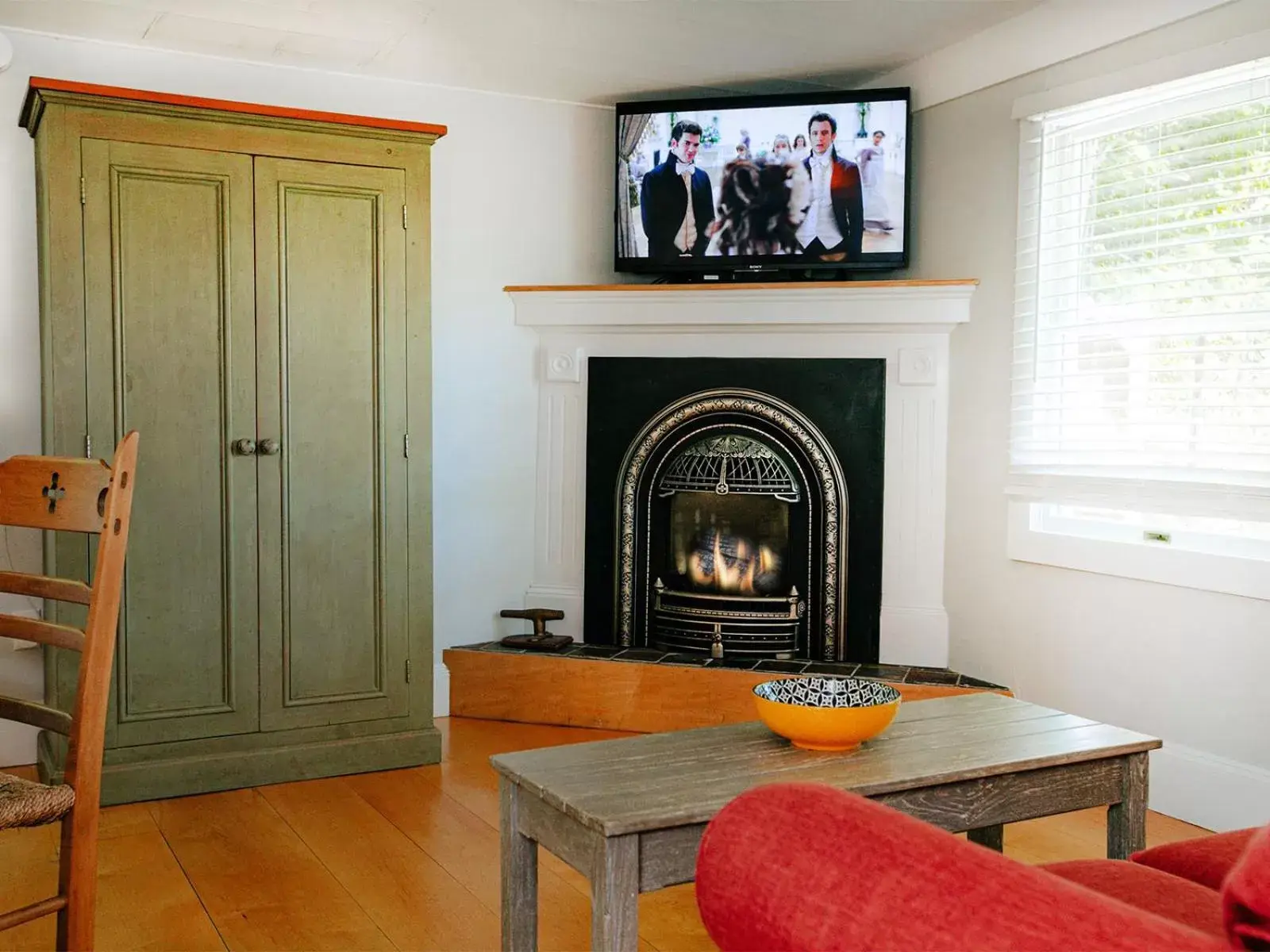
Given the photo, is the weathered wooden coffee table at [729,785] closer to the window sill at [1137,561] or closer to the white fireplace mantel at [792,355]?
the window sill at [1137,561]

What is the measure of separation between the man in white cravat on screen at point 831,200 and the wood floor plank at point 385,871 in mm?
2323

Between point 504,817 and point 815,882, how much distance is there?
1.03 metres

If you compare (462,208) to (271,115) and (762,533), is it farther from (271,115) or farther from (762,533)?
(762,533)

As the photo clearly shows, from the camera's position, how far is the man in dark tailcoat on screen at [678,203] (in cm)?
423

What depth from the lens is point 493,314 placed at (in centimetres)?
435

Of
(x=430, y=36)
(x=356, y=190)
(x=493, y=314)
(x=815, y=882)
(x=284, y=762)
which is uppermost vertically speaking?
(x=430, y=36)

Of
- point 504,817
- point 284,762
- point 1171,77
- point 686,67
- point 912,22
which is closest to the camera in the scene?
point 504,817

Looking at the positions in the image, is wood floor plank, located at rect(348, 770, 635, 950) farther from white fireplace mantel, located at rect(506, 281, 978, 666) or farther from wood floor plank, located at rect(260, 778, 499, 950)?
white fireplace mantel, located at rect(506, 281, 978, 666)

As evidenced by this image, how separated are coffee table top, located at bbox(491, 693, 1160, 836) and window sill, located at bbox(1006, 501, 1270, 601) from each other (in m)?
1.08

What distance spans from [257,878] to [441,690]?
1.60m

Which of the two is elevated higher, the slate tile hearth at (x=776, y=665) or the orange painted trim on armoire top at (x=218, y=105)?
the orange painted trim on armoire top at (x=218, y=105)

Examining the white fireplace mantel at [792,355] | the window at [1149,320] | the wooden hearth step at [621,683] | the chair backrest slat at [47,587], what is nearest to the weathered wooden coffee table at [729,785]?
the chair backrest slat at [47,587]

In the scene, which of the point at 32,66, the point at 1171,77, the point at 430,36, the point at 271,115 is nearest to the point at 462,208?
the point at 430,36

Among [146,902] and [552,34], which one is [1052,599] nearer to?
[552,34]
